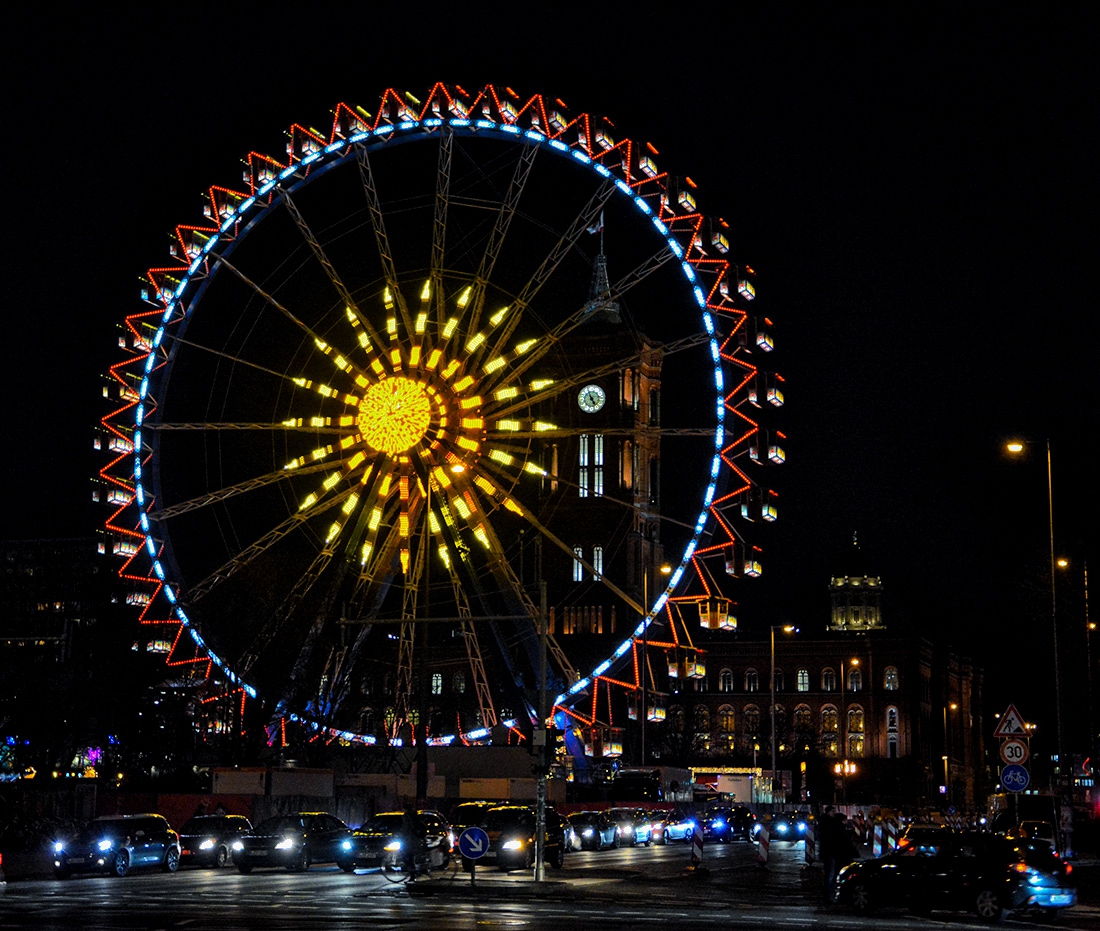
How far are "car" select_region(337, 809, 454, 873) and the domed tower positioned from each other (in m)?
151

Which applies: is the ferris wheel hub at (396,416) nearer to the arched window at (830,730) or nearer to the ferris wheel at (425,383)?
the ferris wheel at (425,383)

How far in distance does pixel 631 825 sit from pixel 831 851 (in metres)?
33.3

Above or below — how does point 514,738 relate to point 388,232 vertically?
below

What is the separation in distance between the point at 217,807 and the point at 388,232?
68.0 feet

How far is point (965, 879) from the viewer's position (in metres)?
31.1

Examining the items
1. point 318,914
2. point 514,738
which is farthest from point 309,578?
point 318,914

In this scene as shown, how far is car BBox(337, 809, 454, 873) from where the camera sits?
43188 millimetres

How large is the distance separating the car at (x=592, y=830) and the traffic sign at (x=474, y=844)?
24.4 metres

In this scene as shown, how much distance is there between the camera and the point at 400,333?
52156 mm

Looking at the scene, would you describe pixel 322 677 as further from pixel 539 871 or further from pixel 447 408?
pixel 539 871

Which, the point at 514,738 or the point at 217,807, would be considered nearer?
the point at 217,807

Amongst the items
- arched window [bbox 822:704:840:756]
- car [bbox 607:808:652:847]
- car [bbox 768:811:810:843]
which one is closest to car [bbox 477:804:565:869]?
car [bbox 607:808:652:847]

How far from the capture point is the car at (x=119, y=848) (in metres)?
43.6

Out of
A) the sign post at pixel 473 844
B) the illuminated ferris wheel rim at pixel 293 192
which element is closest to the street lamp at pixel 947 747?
the illuminated ferris wheel rim at pixel 293 192
